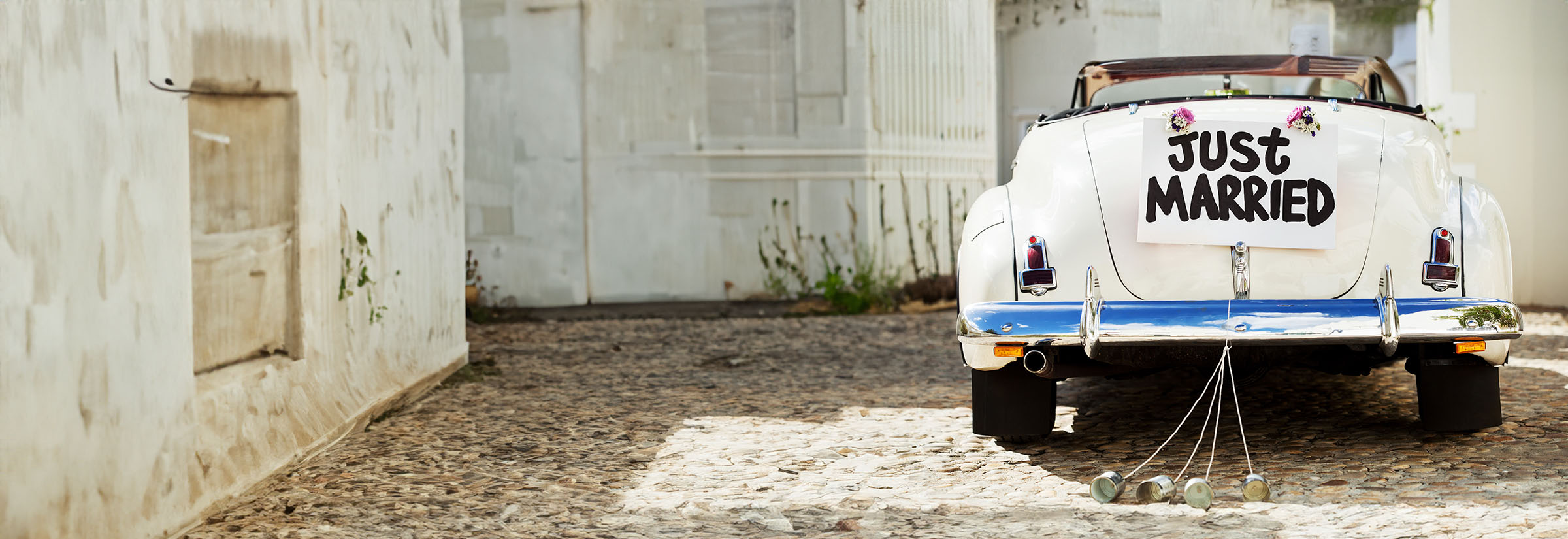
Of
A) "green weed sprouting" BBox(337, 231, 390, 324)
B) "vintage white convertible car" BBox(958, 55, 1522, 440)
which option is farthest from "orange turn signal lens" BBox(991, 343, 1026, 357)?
"green weed sprouting" BBox(337, 231, 390, 324)

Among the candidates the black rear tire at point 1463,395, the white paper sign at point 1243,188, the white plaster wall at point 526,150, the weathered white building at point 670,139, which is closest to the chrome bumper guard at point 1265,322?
the white paper sign at point 1243,188

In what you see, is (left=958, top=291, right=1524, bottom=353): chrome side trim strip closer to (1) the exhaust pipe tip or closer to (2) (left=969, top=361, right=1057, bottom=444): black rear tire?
(1) the exhaust pipe tip

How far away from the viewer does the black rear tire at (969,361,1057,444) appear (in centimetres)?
443

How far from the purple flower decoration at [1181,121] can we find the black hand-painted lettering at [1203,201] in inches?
6.4

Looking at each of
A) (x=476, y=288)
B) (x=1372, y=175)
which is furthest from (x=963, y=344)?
(x=476, y=288)

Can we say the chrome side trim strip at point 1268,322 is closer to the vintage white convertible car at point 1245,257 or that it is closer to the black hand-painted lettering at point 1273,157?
the vintage white convertible car at point 1245,257

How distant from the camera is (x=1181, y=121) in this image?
4.18m

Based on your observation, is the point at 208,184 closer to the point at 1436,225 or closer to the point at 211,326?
the point at 211,326

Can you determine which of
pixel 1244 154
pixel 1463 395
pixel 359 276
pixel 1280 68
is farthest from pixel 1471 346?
pixel 359 276

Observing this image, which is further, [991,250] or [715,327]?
[715,327]

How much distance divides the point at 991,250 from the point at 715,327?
5.24 m

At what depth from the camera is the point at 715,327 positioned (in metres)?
9.40

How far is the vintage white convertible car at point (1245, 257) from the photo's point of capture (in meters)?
3.90

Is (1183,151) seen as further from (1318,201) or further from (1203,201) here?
(1318,201)
